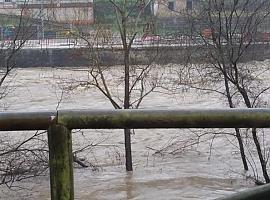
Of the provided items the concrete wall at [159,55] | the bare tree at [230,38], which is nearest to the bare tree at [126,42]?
the concrete wall at [159,55]

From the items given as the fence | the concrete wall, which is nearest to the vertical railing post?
the fence

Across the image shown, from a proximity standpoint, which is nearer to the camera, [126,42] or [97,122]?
[97,122]

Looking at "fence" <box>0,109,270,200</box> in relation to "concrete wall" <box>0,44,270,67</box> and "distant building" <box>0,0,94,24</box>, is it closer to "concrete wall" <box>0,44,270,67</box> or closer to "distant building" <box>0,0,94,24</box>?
"concrete wall" <box>0,44,270,67</box>

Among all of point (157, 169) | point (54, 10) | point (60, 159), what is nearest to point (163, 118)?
point (60, 159)

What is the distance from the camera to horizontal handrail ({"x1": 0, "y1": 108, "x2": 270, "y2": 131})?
113 centimetres

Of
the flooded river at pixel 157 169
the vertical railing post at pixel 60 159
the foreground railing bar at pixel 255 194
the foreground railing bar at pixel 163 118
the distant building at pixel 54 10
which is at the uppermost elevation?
the distant building at pixel 54 10

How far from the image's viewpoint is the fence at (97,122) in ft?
3.68

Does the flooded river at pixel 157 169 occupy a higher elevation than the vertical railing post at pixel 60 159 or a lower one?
lower

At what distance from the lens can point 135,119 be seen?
3.75 ft

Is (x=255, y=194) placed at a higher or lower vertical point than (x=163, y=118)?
lower

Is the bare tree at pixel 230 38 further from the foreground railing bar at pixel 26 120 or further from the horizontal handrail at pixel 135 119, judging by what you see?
the foreground railing bar at pixel 26 120

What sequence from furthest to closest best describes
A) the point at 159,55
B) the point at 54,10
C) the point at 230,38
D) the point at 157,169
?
1. the point at 54,10
2. the point at 159,55
3. the point at 157,169
4. the point at 230,38

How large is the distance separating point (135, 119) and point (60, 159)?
169mm

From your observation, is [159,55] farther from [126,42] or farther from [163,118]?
[163,118]
